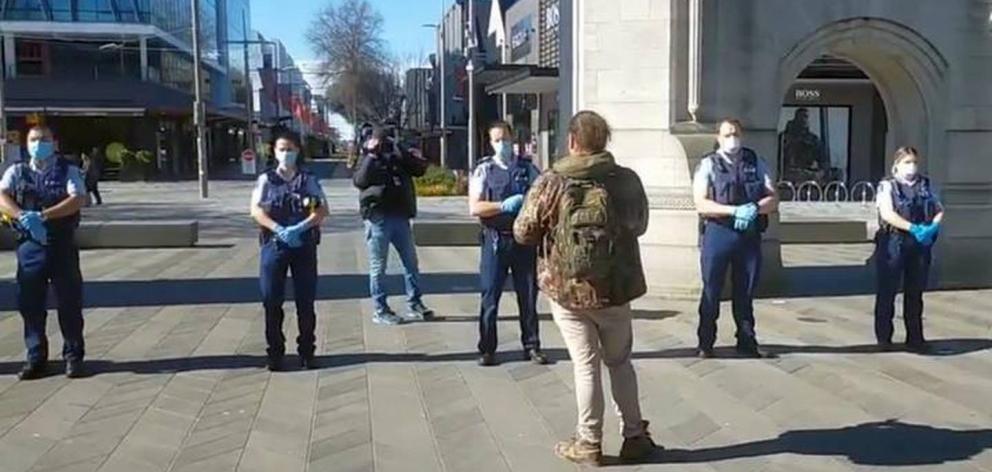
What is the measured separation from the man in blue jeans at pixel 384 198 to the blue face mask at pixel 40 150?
2.64 m

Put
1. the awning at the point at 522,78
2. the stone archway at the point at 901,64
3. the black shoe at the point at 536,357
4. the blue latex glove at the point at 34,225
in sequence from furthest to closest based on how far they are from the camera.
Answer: the awning at the point at 522,78, the stone archway at the point at 901,64, the black shoe at the point at 536,357, the blue latex glove at the point at 34,225

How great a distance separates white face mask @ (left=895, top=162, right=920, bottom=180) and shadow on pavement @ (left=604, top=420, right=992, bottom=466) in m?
2.61

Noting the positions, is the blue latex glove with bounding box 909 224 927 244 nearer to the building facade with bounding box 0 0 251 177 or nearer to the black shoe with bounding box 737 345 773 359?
the black shoe with bounding box 737 345 773 359

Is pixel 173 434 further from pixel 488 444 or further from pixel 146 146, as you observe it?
pixel 146 146

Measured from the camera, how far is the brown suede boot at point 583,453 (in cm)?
531

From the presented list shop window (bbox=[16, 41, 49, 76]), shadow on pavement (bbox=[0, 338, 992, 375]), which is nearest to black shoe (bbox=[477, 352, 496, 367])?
shadow on pavement (bbox=[0, 338, 992, 375])

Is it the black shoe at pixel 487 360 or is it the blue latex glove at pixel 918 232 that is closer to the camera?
the black shoe at pixel 487 360

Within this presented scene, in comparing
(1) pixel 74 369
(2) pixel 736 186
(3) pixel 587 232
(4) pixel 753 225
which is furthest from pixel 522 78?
(3) pixel 587 232

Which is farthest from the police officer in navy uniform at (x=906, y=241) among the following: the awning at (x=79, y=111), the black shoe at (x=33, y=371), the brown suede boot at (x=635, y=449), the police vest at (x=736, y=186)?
the awning at (x=79, y=111)

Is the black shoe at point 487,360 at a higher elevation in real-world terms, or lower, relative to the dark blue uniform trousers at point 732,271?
lower

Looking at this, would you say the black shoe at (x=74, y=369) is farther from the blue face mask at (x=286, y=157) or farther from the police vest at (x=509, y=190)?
the police vest at (x=509, y=190)

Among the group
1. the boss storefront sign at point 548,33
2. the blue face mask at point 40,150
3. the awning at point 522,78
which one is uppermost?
the boss storefront sign at point 548,33

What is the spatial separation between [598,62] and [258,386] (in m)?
5.36

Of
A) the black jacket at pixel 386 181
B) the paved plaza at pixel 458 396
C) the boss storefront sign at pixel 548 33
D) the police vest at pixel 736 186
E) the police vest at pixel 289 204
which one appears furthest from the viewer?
the boss storefront sign at pixel 548 33
